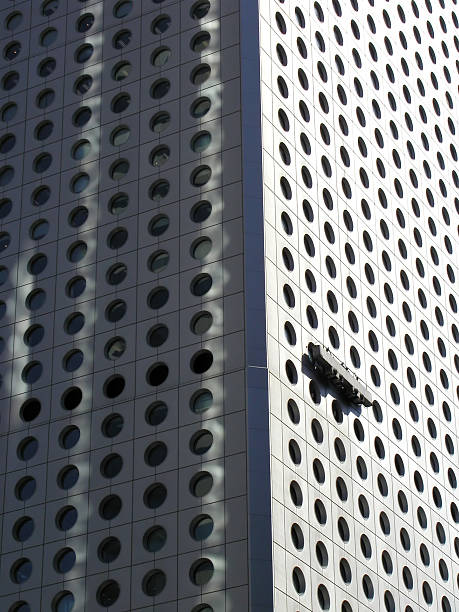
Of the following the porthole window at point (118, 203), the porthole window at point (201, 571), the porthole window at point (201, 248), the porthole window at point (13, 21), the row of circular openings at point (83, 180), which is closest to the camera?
A: the porthole window at point (201, 571)

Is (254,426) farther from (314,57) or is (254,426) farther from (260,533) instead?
(314,57)

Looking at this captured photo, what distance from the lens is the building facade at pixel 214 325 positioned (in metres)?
41.5

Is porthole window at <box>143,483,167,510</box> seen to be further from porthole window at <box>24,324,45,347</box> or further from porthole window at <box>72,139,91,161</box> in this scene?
porthole window at <box>72,139,91,161</box>

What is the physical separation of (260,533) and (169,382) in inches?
236

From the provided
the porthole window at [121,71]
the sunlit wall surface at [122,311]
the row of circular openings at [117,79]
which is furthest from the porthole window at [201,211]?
the porthole window at [121,71]

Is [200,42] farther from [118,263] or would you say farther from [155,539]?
[155,539]

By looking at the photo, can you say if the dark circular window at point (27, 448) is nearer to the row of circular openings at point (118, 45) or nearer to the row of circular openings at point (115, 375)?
the row of circular openings at point (115, 375)

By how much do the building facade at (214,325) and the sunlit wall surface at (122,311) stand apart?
81mm

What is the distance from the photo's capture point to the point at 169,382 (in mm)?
43500

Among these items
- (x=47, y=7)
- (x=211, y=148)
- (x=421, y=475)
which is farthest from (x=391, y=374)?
(x=47, y=7)

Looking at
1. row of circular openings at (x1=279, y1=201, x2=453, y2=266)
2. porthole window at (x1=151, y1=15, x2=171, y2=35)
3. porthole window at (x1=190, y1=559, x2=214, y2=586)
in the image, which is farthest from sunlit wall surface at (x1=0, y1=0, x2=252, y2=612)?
row of circular openings at (x1=279, y1=201, x2=453, y2=266)

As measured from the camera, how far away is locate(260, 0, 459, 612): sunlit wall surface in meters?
43.5

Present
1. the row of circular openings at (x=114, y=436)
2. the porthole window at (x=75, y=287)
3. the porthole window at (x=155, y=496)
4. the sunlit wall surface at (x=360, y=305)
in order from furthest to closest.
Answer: the porthole window at (x=75, y=287) < the sunlit wall surface at (x=360, y=305) < the row of circular openings at (x=114, y=436) < the porthole window at (x=155, y=496)

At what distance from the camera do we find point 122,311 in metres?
45.9
